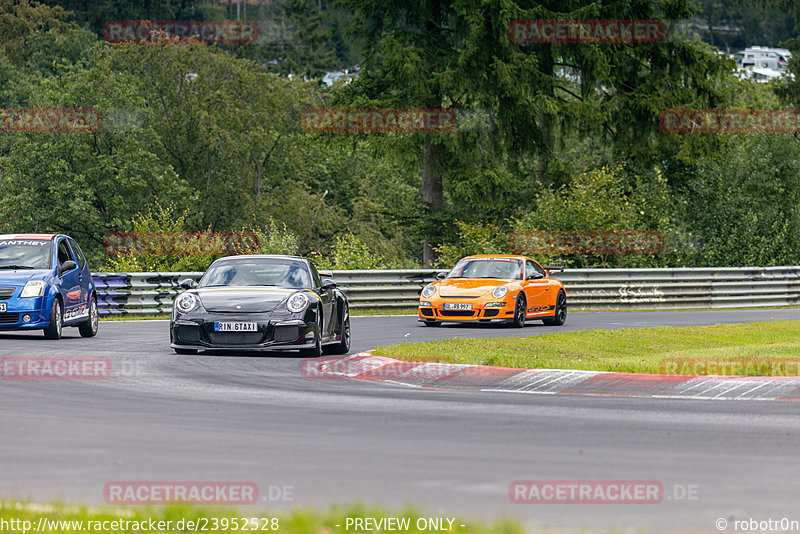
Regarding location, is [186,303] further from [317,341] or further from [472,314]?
[472,314]

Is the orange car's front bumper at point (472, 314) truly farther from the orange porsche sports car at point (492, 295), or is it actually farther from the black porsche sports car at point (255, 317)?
the black porsche sports car at point (255, 317)

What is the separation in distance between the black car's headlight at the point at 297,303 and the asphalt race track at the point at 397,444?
93.1 inches

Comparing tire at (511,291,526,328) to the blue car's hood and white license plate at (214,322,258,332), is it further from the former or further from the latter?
white license plate at (214,322,258,332)

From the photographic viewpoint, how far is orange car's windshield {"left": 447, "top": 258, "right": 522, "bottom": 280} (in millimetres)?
26328

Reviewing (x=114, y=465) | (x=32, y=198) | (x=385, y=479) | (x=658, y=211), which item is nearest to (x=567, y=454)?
(x=385, y=479)

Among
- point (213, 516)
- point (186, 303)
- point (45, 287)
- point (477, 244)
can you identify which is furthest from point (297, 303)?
point (477, 244)

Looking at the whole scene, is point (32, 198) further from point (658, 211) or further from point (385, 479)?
point (385, 479)

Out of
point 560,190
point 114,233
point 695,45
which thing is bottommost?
point 114,233

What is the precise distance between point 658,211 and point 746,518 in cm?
3587

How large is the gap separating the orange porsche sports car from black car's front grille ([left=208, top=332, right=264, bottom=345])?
8.59 metres

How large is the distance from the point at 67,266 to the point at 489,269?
361 inches

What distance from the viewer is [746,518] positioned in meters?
6.48

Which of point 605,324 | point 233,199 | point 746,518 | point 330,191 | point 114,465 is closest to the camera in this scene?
point 746,518

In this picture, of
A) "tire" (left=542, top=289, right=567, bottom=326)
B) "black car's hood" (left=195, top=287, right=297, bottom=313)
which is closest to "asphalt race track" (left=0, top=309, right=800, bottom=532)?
"black car's hood" (left=195, top=287, right=297, bottom=313)
